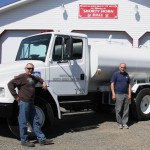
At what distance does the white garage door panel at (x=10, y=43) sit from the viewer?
20578mm

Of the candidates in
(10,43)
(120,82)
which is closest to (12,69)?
(120,82)

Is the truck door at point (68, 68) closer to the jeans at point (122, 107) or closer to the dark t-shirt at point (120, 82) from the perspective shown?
the dark t-shirt at point (120, 82)

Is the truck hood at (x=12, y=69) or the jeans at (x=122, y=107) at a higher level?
the truck hood at (x=12, y=69)

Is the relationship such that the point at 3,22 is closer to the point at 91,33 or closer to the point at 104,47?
the point at 91,33

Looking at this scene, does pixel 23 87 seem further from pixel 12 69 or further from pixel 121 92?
pixel 121 92

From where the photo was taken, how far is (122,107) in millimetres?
11234

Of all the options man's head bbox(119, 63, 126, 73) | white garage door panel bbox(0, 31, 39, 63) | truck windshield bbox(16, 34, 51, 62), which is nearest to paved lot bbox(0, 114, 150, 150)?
man's head bbox(119, 63, 126, 73)

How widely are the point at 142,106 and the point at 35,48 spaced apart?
157 inches

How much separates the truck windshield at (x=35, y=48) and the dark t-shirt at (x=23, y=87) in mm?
1212

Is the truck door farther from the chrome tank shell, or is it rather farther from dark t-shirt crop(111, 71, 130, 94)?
dark t-shirt crop(111, 71, 130, 94)

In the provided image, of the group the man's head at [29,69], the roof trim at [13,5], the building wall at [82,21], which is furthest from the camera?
the roof trim at [13,5]

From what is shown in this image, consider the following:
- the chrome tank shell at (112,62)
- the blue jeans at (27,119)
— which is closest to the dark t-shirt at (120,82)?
the chrome tank shell at (112,62)

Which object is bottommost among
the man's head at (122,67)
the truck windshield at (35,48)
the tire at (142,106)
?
the tire at (142,106)

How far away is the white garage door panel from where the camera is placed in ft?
67.5
